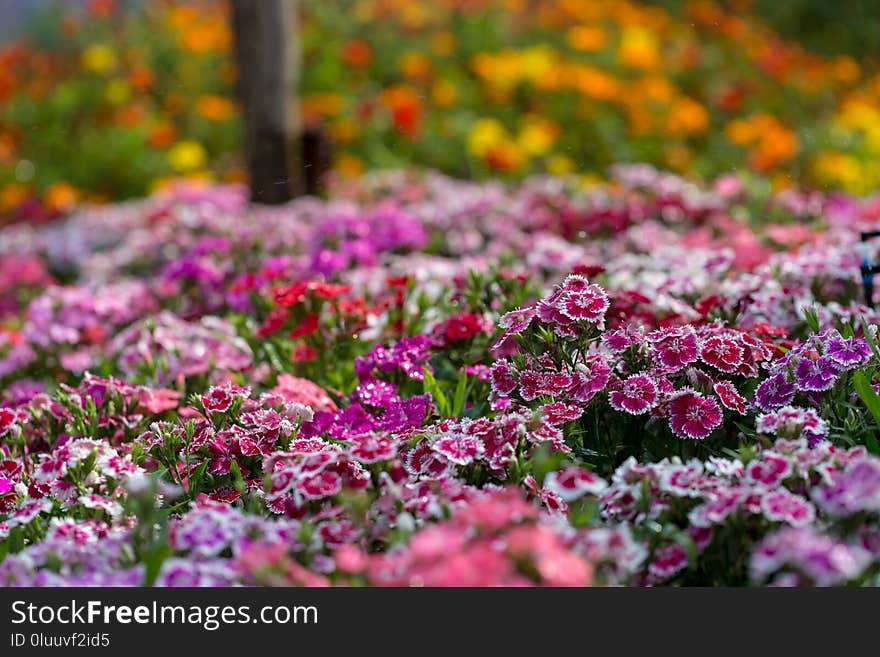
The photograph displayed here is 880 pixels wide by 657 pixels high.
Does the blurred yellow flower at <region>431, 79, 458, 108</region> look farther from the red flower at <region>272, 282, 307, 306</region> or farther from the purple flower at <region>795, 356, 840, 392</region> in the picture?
the purple flower at <region>795, 356, 840, 392</region>

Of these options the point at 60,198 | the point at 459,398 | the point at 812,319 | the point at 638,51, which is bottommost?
the point at 60,198

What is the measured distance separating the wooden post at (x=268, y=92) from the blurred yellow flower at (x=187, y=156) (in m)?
1.83

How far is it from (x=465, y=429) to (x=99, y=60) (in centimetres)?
867

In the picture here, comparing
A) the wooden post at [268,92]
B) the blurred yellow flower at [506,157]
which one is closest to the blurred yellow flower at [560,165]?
the blurred yellow flower at [506,157]

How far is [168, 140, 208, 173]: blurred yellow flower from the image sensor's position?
816 centimetres

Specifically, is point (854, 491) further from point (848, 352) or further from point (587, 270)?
point (587, 270)

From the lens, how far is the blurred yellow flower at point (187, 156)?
26.8 ft

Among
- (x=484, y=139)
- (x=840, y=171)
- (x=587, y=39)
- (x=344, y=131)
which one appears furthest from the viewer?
(x=587, y=39)

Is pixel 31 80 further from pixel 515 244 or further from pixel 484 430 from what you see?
pixel 484 430

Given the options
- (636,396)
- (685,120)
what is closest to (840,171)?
(685,120)

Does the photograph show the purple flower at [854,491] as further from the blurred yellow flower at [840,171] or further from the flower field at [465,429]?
the blurred yellow flower at [840,171]

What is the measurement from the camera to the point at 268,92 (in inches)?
251

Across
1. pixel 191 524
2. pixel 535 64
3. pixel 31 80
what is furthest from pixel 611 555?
pixel 31 80
